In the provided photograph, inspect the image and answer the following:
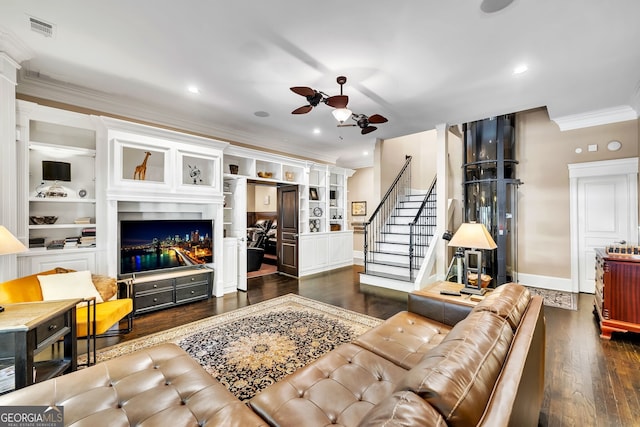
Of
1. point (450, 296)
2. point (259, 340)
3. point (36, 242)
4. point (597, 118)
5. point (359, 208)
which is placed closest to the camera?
Answer: point (450, 296)

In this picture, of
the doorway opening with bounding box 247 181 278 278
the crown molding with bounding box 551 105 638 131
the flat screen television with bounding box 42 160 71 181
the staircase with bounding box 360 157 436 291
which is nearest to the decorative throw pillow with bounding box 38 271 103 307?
the flat screen television with bounding box 42 160 71 181

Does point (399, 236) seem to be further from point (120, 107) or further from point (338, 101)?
point (120, 107)

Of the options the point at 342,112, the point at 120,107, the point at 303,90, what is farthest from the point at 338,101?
the point at 120,107

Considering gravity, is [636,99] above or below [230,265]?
above

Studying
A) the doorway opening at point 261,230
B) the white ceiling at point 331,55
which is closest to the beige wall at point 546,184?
the white ceiling at point 331,55

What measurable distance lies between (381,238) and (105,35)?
5.57m

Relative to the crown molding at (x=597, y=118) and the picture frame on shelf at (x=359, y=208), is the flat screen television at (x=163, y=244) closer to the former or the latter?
the picture frame on shelf at (x=359, y=208)

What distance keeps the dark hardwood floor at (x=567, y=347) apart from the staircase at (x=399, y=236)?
17.4 inches

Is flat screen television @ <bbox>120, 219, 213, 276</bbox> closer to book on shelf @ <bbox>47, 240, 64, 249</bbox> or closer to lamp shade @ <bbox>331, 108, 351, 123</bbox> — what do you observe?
book on shelf @ <bbox>47, 240, 64, 249</bbox>

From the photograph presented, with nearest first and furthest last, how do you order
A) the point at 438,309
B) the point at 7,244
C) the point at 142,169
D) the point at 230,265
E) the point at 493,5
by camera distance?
the point at 7,244, the point at 493,5, the point at 438,309, the point at 142,169, the point at 230,265

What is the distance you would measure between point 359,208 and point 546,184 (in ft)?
14.0

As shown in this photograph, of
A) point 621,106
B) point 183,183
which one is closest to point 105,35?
point 183,183

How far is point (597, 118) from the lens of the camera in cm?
464

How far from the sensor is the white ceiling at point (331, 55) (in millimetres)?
2330
